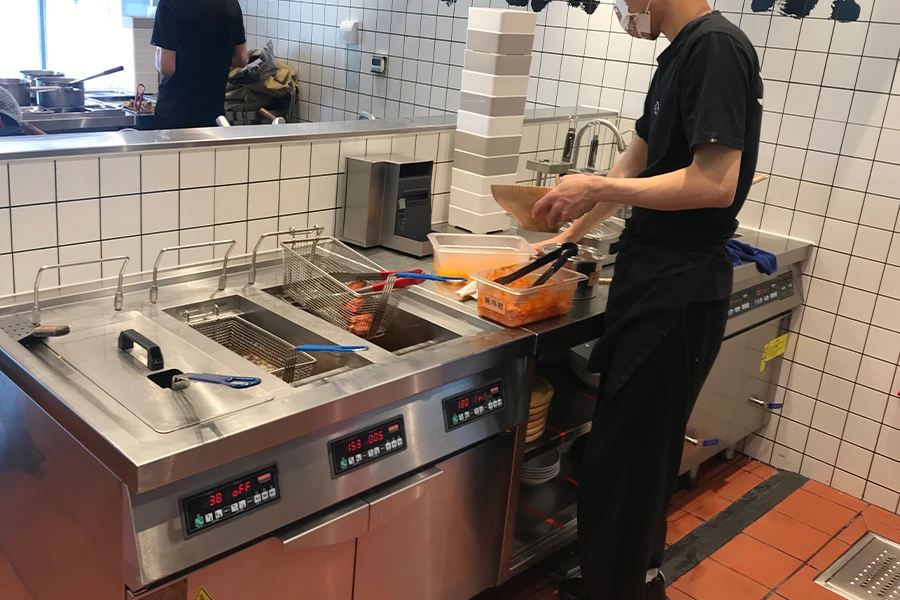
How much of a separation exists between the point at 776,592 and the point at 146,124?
2912mm

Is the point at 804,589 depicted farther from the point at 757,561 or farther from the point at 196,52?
the point at 196,52

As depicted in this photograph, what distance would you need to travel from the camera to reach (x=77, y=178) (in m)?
1.65

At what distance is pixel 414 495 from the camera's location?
158 cm

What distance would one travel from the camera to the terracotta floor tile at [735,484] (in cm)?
274

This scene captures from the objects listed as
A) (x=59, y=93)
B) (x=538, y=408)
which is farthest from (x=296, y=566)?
(x=59, y=93)

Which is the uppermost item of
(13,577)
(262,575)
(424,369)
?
(424,369)

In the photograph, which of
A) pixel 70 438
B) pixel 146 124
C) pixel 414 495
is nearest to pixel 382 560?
pixel 414 495

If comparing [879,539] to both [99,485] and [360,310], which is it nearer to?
[360,310]

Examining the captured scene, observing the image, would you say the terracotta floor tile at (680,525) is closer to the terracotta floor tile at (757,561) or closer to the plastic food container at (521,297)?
the terracotta floor tile at (757,561)

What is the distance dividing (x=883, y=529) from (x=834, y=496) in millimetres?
196

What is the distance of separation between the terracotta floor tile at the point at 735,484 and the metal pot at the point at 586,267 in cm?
108

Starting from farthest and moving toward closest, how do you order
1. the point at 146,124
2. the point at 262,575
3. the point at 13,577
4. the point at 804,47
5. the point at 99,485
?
1. the point at 146,124
2. the point at 804,47
3. the point at 13,577
4. the point at 262,575
5. the point at 99,485

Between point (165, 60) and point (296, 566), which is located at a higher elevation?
point (165, 60)

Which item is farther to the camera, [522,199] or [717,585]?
[717,585]
